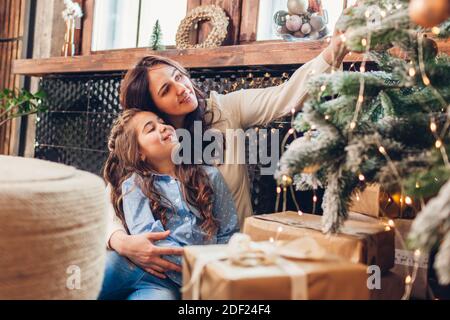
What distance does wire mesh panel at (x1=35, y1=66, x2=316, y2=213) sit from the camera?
211 cm

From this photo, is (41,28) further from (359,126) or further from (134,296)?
(359,126)

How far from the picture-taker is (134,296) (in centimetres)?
137

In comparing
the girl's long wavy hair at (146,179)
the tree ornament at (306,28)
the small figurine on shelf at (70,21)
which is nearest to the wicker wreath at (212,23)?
the tree ornament at (306,28)

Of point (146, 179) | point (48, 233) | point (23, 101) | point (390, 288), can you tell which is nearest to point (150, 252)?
point (146, 179)

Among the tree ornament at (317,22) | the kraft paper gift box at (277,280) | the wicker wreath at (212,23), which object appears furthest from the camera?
the wicker wreath at (212,23)

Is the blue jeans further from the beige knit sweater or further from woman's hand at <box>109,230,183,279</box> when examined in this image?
the beige knit sweater

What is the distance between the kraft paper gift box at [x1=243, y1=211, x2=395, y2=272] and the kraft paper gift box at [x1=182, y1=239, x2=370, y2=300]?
0.19 meters

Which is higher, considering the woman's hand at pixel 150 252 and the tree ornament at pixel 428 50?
the tree ornament at pixel 428 50

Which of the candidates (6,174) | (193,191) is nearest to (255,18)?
(193,191)

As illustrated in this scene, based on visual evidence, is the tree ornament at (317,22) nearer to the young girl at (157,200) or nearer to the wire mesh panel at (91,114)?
the wire mesh panel at (91,114)

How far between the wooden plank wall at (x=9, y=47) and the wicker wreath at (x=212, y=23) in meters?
1.71

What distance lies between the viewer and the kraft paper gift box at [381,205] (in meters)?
1.39

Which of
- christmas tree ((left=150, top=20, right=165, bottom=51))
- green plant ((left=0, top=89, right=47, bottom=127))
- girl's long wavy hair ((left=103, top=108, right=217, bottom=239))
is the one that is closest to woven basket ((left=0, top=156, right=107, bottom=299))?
girl's long wavy hair ((left=103, top=108, right=217, bottom=239))
